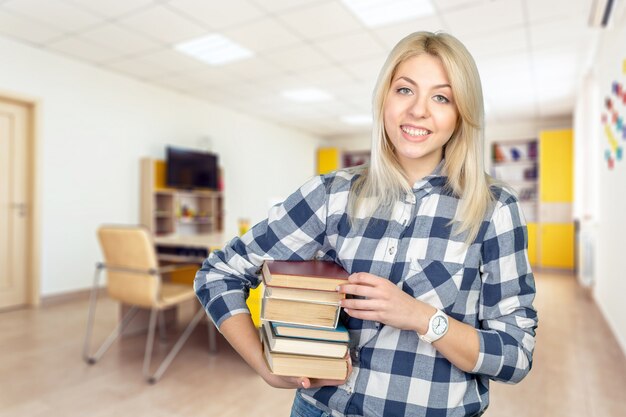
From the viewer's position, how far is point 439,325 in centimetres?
64

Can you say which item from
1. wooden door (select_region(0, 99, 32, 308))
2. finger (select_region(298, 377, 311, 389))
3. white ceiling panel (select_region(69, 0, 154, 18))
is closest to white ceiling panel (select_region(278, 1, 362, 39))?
white ceiling panel (select_region(69, 0, 154, 18))

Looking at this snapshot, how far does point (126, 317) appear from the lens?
3.54 metres

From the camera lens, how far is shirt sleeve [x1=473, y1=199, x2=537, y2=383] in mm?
648

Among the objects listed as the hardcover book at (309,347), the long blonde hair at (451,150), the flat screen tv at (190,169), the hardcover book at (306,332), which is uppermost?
the flat screen tv at (190,169)

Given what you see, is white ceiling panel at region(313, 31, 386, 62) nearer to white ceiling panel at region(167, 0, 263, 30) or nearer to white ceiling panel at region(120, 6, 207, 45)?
white ceiling panel at region(167, 0, 263, 30)

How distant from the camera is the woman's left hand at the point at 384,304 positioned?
2.04ft

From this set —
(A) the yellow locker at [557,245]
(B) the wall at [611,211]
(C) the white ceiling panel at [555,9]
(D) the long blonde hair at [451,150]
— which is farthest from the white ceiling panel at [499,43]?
(D) the long blonde hair at [451,150]

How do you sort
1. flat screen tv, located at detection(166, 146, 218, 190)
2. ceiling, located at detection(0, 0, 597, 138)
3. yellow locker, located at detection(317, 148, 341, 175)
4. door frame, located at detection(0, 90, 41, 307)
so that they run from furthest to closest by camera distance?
yellow locker, located at detection(317, 148, 341, 175)
flat screen tv, located at detection(166, 146, 218, 190)
door frame, located at detection(0, 90, 41, 307)
ceiling, located at detection(0, 0, 597, 138)

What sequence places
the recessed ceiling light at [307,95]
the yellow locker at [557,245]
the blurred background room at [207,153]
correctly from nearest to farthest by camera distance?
the blurred background room at [207,153] < the recessed ceiling light at [307,95] < the yellow locker at [557,245]

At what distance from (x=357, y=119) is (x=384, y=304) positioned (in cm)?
789

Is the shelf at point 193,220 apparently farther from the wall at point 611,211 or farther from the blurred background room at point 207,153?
the wall at point 611,211

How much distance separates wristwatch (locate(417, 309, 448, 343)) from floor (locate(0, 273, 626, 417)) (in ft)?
6.16

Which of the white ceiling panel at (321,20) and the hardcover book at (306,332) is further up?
the white ceiling panel at (321,20)

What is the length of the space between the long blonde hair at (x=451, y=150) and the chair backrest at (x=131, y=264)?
2.22 metres
